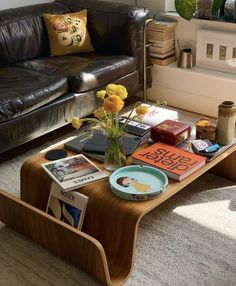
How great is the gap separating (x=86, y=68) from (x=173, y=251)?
147 cm

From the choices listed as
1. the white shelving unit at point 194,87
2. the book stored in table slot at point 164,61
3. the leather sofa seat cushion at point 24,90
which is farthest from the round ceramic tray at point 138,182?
the book stored in table slot at point 164,61

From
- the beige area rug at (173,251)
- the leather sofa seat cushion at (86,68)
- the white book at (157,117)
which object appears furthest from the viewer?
the leather sofa seat cushion at (86,68)

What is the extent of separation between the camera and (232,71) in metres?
3.42

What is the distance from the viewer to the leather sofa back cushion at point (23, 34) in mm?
3287

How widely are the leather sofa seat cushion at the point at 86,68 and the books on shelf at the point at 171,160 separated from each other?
37.9 inches

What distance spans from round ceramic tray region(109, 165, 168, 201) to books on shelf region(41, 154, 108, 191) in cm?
9

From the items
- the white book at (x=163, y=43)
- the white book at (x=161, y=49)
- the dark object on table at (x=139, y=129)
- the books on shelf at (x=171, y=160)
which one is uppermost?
the white book at (x=163, y=43)

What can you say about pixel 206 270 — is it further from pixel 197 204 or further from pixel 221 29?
pixel 221 29

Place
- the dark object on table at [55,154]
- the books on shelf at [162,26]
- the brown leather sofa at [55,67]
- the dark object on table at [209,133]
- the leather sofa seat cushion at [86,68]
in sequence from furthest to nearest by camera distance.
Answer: the books on shelf at [162,26], the leather sofa seat cushion at [86,68], the brown leather sofa at [55,67], the dark object on table at [209,133], the dark object on table at [55,154]

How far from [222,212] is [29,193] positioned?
928 millimetres

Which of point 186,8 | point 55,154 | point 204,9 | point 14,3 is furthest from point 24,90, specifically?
point 204,9

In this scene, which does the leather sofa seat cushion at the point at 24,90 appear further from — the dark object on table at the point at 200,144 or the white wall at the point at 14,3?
the dark object on table at the point at 200,144

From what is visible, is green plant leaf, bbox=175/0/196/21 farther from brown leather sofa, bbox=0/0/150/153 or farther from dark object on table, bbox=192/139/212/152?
dark object on table, bbox=192/139/212/152

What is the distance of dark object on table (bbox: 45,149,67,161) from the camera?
7.25 feet
